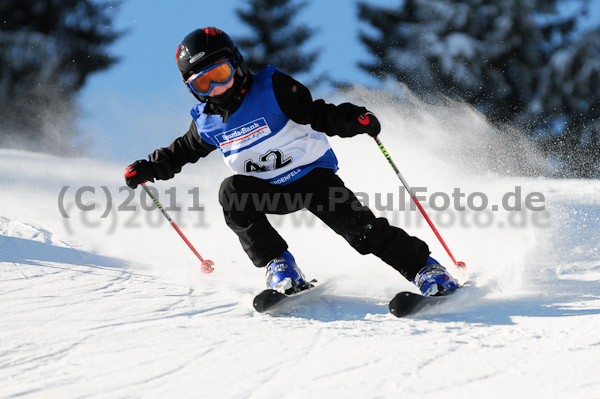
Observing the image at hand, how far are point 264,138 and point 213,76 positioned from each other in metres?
0.42

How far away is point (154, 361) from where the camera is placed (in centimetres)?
221

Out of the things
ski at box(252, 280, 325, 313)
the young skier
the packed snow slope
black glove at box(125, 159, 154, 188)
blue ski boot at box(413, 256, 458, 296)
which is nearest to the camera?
the packed snow slope

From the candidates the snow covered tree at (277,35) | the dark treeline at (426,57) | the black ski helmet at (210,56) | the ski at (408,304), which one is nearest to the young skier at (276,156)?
the black ski helmet at (210,56)

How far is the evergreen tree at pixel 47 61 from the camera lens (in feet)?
59.5

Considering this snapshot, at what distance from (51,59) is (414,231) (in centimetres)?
1672

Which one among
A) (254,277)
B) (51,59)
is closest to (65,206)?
(254,277)

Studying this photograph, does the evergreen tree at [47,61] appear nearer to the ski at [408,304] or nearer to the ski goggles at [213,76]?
the ski goggles at [213,76]

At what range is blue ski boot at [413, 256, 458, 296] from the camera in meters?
2.98

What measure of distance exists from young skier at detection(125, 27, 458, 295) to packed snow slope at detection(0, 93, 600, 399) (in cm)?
26

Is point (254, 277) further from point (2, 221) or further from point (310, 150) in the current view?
point (2, 221)

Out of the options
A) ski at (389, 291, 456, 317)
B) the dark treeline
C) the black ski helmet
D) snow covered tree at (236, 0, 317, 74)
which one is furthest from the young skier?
snow covered tree at (236, 0, 317, 74)

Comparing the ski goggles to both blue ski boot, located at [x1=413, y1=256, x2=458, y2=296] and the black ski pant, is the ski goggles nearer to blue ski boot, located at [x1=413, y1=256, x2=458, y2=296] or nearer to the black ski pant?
the black ski pant

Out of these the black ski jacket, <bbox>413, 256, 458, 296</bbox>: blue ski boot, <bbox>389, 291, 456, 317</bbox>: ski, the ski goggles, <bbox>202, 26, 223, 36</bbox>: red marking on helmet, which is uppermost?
<bbox>202, 26, 223, 36</bbox>: red marking on helmet

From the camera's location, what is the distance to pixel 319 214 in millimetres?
3275
